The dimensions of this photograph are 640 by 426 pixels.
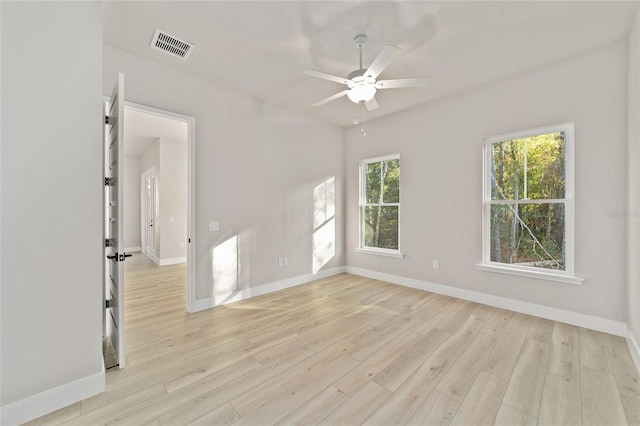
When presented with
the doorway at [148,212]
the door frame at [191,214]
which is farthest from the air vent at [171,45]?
the doorway at [148,212]

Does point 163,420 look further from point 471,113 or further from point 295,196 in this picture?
point 471,113

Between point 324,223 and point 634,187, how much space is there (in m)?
3.81

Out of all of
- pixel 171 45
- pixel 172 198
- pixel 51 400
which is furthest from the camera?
pixel 172 198

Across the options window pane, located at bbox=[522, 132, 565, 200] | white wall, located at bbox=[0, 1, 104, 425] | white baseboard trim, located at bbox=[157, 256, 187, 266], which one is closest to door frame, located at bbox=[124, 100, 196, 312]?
white wall, located at bbox=[0, 1, 104, 425]

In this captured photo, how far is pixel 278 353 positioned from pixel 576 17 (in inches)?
153

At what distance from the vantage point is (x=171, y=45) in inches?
105

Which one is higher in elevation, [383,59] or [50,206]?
[383,59]

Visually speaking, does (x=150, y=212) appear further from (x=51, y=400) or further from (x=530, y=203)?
(x=530, y=203)

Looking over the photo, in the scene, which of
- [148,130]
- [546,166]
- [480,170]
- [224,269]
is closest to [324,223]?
[224,269]

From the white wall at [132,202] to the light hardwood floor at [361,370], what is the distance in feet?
19.2

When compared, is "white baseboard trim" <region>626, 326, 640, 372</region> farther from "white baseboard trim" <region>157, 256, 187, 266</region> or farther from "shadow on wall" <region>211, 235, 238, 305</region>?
"white baseboard trim" <region>157, 256, 187, 266</region>

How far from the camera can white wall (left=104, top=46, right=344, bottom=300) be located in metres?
3.14

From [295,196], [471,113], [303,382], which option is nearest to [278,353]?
[303,382]

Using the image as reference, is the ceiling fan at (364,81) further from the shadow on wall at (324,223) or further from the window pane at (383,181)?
the shadow on wall at (324,223)
